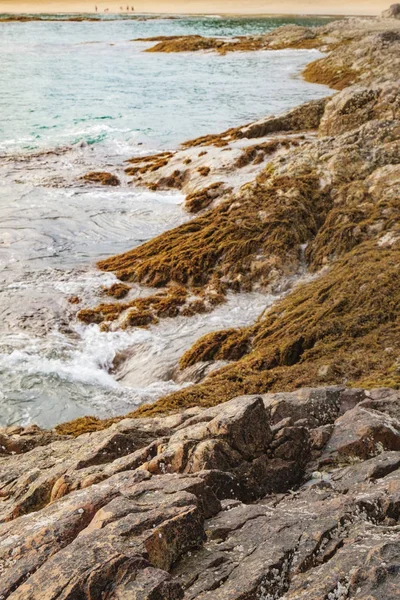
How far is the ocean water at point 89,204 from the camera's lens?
1370cm

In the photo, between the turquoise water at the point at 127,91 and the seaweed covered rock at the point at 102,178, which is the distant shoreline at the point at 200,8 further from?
the seaweed covered rock at the point at 102,178

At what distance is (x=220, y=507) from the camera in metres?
6.29

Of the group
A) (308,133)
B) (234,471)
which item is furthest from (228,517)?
(308,133)

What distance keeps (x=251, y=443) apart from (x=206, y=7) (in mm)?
167874

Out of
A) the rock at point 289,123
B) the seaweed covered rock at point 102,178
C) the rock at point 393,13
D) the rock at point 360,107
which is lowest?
the seaweed covered rock at point 102,178

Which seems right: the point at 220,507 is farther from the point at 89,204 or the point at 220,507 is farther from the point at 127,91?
the point at 127,91

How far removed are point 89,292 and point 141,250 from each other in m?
2.99

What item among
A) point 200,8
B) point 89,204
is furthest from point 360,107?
point 200,8

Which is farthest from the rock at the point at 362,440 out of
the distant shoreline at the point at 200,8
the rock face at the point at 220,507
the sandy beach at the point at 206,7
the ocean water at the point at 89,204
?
the sandy beach at the point at 206,7

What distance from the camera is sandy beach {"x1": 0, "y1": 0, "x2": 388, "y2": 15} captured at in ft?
452

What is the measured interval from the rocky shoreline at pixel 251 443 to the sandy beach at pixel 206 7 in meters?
128

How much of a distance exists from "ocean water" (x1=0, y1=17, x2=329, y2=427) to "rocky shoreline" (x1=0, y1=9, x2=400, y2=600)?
1.01 metres

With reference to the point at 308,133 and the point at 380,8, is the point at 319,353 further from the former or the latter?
the point at 380,8

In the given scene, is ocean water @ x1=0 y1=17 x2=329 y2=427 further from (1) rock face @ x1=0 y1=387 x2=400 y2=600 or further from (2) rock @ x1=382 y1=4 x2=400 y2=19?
(2) rock @ x1=382 y1=4 x2=400 y2=19
